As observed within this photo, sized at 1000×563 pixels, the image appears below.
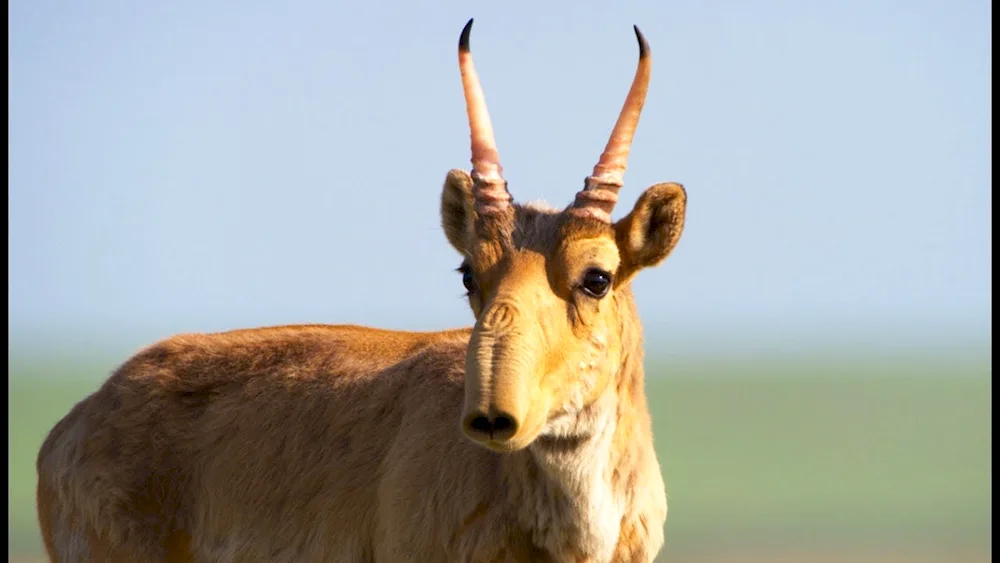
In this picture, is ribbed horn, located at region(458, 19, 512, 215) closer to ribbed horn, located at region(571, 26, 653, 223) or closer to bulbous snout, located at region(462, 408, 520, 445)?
ribbed horn, located at region(571, 26, 653, 223)

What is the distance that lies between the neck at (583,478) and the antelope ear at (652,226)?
0.45 m

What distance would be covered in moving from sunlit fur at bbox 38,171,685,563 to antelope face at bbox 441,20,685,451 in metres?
0.02

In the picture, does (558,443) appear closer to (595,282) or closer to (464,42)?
(595,282)

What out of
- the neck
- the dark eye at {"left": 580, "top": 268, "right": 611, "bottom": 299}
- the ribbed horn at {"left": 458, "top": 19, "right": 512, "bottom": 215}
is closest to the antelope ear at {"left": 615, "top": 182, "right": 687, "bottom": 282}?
the dark eye at {"left": 580, "top": 268, "right": 611, "bottom": 299}

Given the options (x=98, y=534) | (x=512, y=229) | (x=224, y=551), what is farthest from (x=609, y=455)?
(x=98, y=534)

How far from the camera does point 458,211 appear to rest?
42.4 feet

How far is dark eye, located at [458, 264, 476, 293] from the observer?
12453mm

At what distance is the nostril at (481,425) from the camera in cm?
1137

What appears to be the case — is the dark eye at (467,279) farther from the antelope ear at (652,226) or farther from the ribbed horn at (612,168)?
the antelope ear at (652,226)

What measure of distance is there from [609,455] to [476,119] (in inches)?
99.8

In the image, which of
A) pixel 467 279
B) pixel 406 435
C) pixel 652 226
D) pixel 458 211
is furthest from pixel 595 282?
pixel 406 435

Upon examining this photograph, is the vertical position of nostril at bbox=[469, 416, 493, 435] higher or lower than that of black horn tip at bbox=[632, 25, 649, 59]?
lower

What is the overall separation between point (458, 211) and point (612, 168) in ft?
3.83

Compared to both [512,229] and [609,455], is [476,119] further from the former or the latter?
[609,455]
